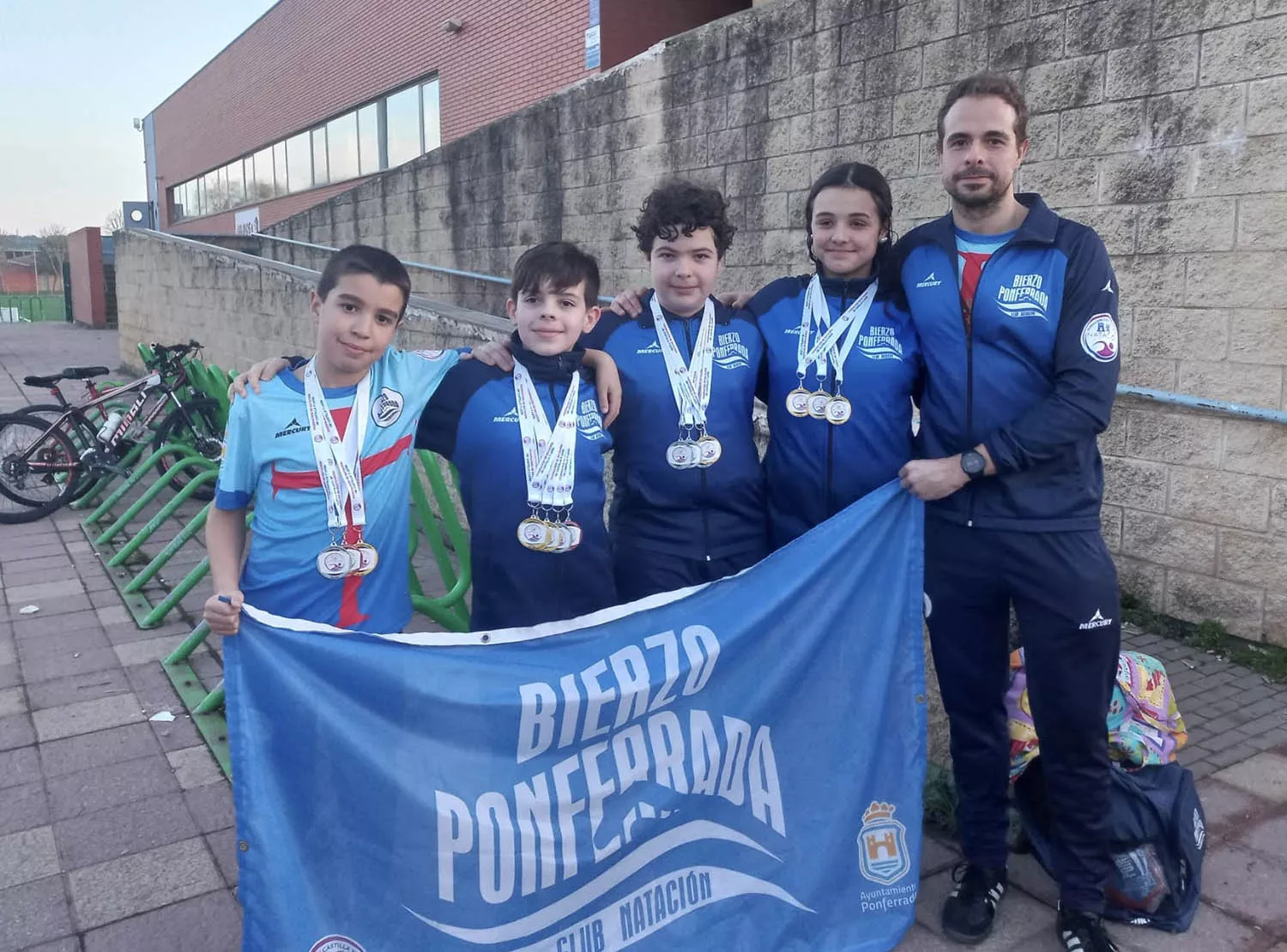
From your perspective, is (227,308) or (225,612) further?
(227,308)

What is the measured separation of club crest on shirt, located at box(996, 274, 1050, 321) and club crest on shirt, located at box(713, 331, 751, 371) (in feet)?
2.34

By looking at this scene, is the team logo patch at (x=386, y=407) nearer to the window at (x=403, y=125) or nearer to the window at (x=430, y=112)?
the window at (x=430, y=112)

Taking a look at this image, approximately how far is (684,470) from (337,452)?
937mm

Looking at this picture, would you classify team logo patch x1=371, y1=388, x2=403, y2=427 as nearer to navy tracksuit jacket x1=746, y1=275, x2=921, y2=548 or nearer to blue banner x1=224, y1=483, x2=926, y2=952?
blue banner x1=224, y1=483, x2=926, y2=952

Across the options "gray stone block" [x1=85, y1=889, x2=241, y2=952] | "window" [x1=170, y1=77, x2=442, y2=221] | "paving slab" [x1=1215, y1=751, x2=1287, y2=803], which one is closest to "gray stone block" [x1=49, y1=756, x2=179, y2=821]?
"gray stone block" [x1=85, y1=889, x2=241, y2=952]

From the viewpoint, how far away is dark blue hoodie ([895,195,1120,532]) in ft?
8.39

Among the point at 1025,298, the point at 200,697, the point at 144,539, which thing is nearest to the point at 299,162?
the point at 144,539

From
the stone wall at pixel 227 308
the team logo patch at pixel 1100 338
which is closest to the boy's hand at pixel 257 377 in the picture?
the team logo patch at pixel 1100 338

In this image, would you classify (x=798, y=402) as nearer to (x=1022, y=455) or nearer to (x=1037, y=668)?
(x=1022, y=455)

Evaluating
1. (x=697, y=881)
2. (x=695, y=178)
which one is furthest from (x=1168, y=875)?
(x=695, y=178)

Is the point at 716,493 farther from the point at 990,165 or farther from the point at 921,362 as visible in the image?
the point at 990,165

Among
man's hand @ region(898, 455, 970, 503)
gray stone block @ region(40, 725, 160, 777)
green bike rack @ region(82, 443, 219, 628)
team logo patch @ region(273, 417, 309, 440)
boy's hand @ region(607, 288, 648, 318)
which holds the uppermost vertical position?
boy's hand @ region(607, 288, 648, 318)

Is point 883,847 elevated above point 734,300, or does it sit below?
below

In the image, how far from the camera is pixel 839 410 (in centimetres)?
284
